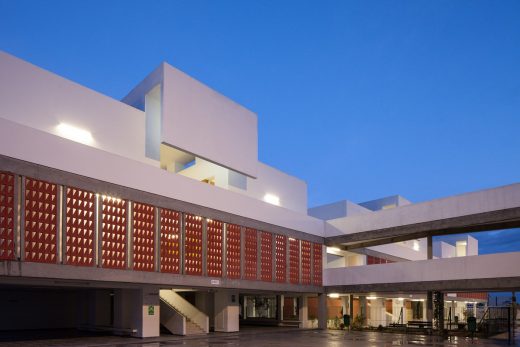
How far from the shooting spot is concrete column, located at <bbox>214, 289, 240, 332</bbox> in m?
34.1

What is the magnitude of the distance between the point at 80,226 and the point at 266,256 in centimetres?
1494

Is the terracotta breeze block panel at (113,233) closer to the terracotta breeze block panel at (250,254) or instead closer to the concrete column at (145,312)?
the concrete column at (145,312)

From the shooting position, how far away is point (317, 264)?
39656mm

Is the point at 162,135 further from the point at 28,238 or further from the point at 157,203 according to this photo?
the point at 28,238

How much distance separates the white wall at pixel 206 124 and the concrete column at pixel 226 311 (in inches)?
323

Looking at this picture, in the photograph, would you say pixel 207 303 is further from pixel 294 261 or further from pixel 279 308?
pixel 279 308

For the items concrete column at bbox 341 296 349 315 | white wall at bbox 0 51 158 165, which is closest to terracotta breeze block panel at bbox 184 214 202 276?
white wall at bbox 0 51 158 165

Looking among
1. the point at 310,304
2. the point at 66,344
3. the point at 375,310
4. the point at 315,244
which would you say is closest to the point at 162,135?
the point at 66,344

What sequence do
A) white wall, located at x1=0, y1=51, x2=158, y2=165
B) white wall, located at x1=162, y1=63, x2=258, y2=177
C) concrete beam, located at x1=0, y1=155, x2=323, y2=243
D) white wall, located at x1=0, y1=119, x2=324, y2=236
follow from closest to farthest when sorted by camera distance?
concrete beam, located at x1=0, y1=155, x2=323, y2=243
white wall, located at x1=0, y1=119, x2=324, y2=236
white wall, located at x1=0, y1=51, x2=158, y2=165
white wall, located at x1=162, y1=63, x2=258, y2=177

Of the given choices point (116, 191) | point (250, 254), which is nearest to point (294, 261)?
point (250, 254)

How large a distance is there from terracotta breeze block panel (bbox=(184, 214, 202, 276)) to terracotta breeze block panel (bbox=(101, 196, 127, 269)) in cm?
458

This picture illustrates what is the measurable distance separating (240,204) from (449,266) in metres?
13.8

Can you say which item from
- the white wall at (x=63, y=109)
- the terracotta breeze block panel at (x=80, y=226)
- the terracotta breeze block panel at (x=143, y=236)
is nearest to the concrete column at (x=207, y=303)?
the terracotta breeze block panel at (x=143, y=236)

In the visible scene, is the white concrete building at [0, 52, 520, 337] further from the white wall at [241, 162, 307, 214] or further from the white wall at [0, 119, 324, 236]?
the white wall at [241, 162, 307, 214]
